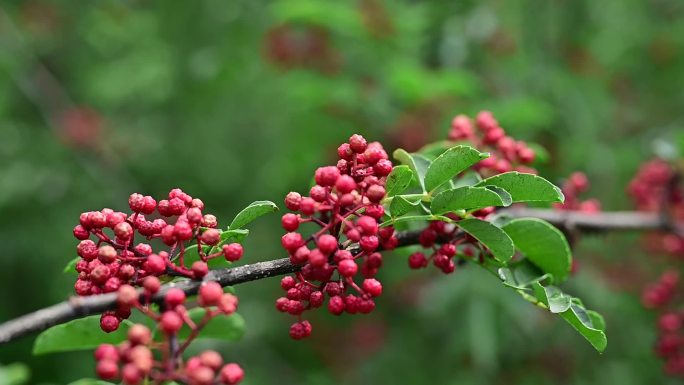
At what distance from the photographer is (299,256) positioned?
1566mm

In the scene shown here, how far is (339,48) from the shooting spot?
4363 mm

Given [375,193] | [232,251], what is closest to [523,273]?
[375,193]

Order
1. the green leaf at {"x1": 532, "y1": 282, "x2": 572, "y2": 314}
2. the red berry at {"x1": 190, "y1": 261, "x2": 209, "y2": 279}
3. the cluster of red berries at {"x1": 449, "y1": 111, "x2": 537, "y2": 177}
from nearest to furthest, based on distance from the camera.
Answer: the red berry at {"x1": 190, "y1": 261, "x2": 209, "y2": 279}, the green leaf at {"x1": 532, "y1": 282, "x2": 572, "y2": 314}, the cluster of red berries at {"x1": 449, "y1": 111, "x2": 537, "y2": 177}

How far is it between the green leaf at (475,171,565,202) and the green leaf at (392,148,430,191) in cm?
19

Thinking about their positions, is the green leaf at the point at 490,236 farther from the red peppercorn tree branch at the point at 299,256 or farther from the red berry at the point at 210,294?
the red berry at the point at 210,294

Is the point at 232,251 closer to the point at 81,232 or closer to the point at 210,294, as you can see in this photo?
the point at 210,294

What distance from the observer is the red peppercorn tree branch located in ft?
4.41

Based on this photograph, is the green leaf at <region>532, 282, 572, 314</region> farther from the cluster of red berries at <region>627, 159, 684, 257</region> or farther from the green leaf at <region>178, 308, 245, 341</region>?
the cluster of red berries at <region>627, 159, 684, 257</region>

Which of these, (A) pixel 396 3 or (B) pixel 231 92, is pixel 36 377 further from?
(A) pixel 396 3

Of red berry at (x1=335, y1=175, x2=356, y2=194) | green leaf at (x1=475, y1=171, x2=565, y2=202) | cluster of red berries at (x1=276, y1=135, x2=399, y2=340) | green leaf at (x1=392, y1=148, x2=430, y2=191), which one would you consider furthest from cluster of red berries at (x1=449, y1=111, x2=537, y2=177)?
red berry at (x1=335, y1=175, x2=356, y2=194)

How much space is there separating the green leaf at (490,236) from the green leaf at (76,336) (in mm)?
894

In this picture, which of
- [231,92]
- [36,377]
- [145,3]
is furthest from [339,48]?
[36,377]

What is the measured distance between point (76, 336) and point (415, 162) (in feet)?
3.33

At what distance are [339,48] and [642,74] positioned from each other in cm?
209
